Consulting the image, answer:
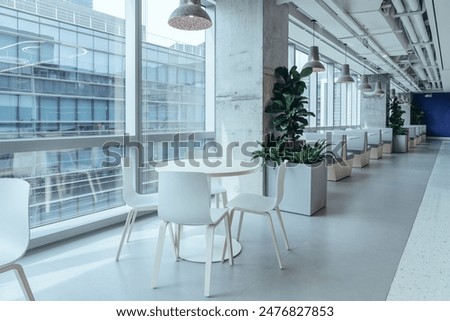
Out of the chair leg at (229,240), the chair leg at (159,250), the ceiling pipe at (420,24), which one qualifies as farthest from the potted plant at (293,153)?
the chair leg at (159,250)

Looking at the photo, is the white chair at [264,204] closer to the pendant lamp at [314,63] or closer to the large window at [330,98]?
the pendant lamp at [314,63]

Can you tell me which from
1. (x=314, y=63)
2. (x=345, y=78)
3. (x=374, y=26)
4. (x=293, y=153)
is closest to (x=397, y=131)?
(x=345, y=78)

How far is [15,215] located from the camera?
5.78 feet

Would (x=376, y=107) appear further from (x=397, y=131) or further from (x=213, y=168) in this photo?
(x=213, y=168)

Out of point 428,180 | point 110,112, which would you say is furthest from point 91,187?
point 428,180

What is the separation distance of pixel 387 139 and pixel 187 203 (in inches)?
438

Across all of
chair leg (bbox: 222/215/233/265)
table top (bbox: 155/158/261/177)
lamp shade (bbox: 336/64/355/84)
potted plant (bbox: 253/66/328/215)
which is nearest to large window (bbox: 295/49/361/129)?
lamp shade (bbox: 336/64/355/84)

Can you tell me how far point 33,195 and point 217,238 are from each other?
193 cm

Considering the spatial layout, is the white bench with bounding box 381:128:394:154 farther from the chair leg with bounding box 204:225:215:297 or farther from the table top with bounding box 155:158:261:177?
the chair leg with bounding box 204:225:215:297

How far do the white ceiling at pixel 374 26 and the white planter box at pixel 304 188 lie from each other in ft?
8.50

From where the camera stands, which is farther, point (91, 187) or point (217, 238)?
point (91, 187)

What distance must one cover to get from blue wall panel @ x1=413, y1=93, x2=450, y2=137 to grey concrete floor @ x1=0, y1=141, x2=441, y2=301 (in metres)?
20.8

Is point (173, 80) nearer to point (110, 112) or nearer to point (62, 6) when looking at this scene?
point (110, 112)

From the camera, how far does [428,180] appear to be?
6.43 meters
